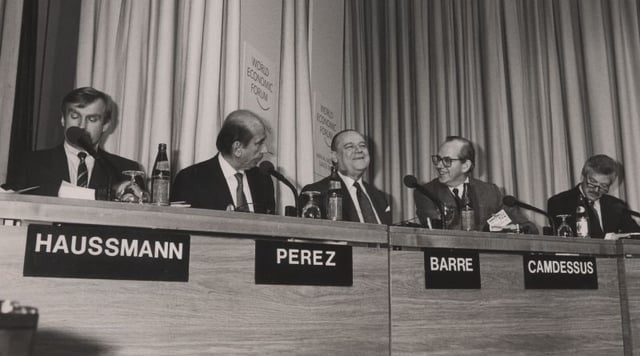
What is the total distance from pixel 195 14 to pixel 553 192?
9.88ft

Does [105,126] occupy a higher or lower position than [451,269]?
higher

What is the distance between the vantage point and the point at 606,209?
407 cm

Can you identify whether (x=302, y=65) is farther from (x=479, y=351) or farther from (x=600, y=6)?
(x=600, y=6)

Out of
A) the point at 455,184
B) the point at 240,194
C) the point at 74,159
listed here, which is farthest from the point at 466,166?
the point at 74,159

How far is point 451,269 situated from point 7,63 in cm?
180

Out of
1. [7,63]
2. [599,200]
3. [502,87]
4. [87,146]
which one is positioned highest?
[502,87]

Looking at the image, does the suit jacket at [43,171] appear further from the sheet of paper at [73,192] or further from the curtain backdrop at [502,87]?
the curtain backdrop at [502,87]

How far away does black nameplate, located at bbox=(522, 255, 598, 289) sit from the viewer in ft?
6.55

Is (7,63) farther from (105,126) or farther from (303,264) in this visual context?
(303,264)

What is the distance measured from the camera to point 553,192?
4.76m

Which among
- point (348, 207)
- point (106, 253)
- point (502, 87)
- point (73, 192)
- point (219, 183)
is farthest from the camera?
point (502, 87)

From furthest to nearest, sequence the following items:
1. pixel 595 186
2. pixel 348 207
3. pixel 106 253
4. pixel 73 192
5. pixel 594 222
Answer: pixel 595 186 → pixel 594 222 → pixel 348 207 → pixel 73 192 → pixel 106 253

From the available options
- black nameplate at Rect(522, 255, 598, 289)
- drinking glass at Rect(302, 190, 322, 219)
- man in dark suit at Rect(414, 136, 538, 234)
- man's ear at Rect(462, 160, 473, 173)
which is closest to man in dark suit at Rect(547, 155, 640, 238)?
man in dark suit at Rect(414, 136, 538, 234)

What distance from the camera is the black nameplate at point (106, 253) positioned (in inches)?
49.2
